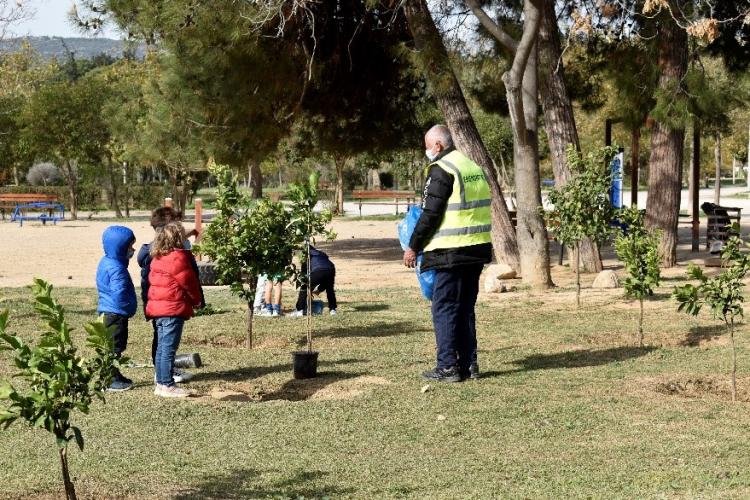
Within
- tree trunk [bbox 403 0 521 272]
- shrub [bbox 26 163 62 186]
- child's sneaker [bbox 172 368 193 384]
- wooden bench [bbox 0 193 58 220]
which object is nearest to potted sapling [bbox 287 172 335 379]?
child's sneaker [bbox 172 368 193 384]

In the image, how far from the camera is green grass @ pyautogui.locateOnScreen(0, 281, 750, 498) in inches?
231

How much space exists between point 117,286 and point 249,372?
4.83ft

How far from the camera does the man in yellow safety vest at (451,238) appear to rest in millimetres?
8602

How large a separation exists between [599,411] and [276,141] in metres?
15.4

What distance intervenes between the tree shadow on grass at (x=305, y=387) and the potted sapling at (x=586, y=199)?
459 cm

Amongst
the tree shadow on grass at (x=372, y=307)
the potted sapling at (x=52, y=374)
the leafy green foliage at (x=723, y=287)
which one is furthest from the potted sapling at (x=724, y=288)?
the tree shadow on grass at (x=372, y=307)

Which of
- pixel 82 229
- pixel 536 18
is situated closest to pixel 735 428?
pixel 536 18

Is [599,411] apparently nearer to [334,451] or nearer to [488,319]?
[334,451]

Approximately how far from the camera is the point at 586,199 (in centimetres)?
1295

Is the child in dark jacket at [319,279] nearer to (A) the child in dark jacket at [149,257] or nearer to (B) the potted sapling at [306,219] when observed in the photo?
(B) the potted sapling at [306,219]

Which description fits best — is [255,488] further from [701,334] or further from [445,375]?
[701,334]

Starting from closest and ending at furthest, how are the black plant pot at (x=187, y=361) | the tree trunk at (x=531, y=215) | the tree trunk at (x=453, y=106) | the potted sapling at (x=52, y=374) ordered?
the potted sapling at (x=52, y=374), the black plant pot at (x=187, y=361), the tree trunk at (x=531, y=215), the tree trunk at (x=453, y=106)

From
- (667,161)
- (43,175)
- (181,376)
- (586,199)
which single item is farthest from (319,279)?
(43,175)

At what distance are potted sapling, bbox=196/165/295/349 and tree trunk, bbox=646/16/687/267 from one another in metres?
9.22
